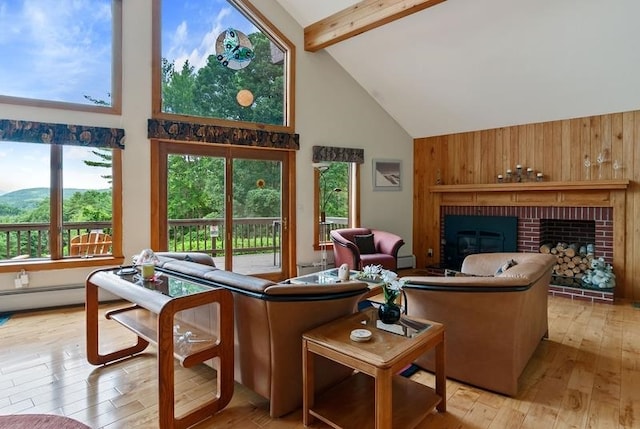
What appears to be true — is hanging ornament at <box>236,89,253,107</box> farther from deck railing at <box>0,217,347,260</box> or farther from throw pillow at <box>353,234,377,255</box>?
throw pillow at <box>353,234,377,255</box>

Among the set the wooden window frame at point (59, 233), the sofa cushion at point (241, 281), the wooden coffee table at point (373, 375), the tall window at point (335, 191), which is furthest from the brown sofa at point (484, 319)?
the wooden window frame at point (59, 233)

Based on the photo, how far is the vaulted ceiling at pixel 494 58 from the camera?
4055mm

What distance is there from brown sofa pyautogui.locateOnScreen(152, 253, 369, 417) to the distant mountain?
124 inches

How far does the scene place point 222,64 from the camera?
5211 millimetres

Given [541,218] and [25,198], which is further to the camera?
[541,218]

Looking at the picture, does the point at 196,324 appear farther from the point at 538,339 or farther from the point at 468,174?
the point at 468,174

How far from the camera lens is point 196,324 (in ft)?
8.55

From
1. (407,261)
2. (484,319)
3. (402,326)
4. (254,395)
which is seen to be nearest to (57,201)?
(254,395)

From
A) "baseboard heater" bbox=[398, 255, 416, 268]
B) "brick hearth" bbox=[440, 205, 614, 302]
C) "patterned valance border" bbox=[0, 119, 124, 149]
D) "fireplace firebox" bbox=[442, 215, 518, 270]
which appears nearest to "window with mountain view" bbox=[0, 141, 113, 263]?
"patterned valance border" bbox=[0, 119, 124, 149]

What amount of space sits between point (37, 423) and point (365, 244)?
15.3 ft

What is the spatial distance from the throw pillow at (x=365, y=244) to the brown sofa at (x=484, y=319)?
2.98 meters

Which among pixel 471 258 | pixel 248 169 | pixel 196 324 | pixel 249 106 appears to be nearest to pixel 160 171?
pixel 248 169

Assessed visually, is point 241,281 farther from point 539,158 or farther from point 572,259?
point 539,158

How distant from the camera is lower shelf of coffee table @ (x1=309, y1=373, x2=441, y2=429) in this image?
1954 millimetres
